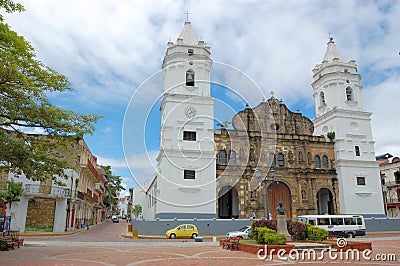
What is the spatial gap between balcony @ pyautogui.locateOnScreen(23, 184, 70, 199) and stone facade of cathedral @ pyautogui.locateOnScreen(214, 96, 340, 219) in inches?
563

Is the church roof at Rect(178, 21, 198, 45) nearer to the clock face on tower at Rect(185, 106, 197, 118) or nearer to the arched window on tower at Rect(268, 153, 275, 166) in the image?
the clock face on tower at Rect(185, 106, 197, 118)

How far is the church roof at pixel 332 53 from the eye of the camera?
3936 cm

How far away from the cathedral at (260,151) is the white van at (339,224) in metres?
6.30

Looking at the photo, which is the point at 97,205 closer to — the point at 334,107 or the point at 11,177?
the point at 11,177

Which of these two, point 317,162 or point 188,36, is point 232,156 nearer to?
point 317,162

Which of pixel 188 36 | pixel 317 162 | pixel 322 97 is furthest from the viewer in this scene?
pixel 322 97

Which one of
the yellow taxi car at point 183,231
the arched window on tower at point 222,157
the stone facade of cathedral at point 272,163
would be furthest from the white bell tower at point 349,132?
the yellow taxi car at point 183,231

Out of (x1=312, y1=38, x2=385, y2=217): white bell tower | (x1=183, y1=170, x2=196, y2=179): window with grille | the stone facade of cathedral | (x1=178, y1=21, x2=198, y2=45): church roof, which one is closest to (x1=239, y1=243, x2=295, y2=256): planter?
(x1=183, y1=170, x2=196, y2=179): window with grille

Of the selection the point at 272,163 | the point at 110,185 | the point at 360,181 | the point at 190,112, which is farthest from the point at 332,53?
the point at 110,185

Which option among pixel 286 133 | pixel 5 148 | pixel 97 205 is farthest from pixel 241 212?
pixel 97 205

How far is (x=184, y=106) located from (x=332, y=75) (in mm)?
17849

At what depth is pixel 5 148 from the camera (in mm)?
12250

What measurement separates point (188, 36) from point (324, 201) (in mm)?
24769

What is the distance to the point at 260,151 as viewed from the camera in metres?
35.3
